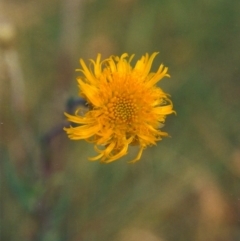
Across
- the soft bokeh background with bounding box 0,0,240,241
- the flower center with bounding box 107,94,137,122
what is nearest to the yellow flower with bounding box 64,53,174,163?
the flower center with bounding box 107,94,137,122

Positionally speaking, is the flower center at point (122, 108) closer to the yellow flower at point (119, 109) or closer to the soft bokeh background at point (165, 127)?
the yellow flower at point (119, 109)

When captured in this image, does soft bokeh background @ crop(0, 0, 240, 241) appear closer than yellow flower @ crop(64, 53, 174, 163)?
No

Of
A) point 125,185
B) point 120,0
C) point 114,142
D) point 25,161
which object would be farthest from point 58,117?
point 114,142

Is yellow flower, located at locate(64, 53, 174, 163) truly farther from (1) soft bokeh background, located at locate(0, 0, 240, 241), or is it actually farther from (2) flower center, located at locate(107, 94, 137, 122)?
(1) soft bokeh background, located at locate(0, 0, 240, 241)

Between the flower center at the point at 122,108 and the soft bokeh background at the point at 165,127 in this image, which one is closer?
the flower center at the point at 122,108

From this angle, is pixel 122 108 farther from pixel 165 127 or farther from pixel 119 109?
pixel 165 127

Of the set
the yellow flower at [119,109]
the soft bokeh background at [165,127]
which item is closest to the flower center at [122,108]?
the yellow flower at [119,109]

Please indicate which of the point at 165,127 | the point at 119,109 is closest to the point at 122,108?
the point at 119,109
